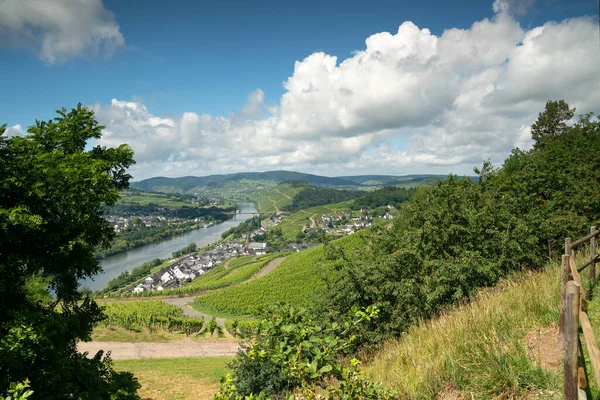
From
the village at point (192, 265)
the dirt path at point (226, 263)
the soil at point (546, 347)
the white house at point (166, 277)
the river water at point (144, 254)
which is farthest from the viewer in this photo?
the river water at point (144, 254)

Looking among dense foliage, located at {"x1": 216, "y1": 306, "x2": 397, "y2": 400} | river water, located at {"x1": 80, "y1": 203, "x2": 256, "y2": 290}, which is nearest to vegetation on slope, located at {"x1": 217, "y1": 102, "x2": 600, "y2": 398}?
dense foliage, located at {"x1": 216, "y1": 306, "x2": 397, "y2": 400}

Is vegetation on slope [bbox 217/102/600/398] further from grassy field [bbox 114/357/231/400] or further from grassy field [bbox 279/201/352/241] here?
grassy field [bbox 279/201/352/241]

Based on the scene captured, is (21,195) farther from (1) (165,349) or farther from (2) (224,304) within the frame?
(2) (224,304)

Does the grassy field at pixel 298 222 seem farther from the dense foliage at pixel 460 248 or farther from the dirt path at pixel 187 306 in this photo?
the dense foliage at pixel 460 248

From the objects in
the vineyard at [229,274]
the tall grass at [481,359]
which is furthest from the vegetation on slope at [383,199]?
the tall grass at [481,359]

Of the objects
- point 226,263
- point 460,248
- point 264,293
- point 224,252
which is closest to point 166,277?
point 226,263

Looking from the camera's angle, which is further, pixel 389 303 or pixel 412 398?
pixel 389 303

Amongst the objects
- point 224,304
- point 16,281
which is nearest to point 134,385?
point 16,281
